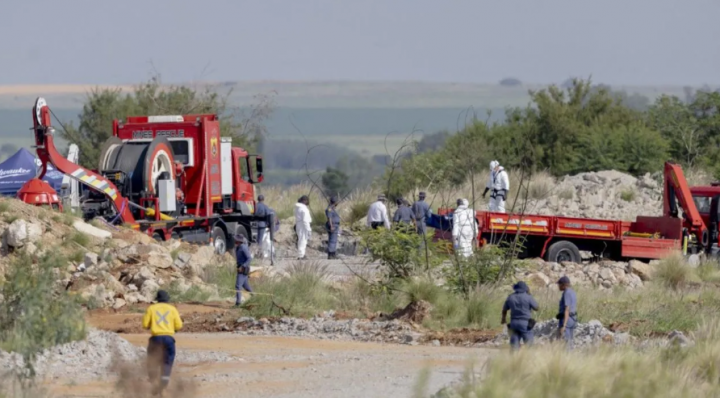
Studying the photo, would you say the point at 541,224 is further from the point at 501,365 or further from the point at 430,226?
the point at 501,365

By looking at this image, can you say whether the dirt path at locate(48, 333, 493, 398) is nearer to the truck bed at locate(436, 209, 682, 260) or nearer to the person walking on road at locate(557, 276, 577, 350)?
the person walking on road at locate(557, 276, 577, 350)

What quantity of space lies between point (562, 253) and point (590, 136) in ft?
60.0

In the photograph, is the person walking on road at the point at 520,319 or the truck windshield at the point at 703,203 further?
the truck windshield at the point at 703,203

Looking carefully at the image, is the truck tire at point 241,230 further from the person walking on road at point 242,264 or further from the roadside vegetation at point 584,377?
the roadside vegetation at point 584,377

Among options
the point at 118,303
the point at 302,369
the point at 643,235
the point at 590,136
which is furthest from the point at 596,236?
the point at 590,136

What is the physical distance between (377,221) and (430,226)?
1.63 meters

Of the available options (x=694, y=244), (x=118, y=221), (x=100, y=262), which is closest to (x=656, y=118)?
(x=694, y=244)

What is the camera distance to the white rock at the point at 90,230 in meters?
24.1

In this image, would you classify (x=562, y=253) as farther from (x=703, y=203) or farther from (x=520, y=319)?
(x=520, y=319)

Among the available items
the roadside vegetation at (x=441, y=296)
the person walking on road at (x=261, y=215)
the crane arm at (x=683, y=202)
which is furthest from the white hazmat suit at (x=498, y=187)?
the roadside vegetation at (x=441, y=296)

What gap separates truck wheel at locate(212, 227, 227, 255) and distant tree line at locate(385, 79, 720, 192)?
10032 millimetres

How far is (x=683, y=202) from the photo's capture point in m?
28.2

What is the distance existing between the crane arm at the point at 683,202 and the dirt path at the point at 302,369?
13.5m

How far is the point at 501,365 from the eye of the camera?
1184cm
